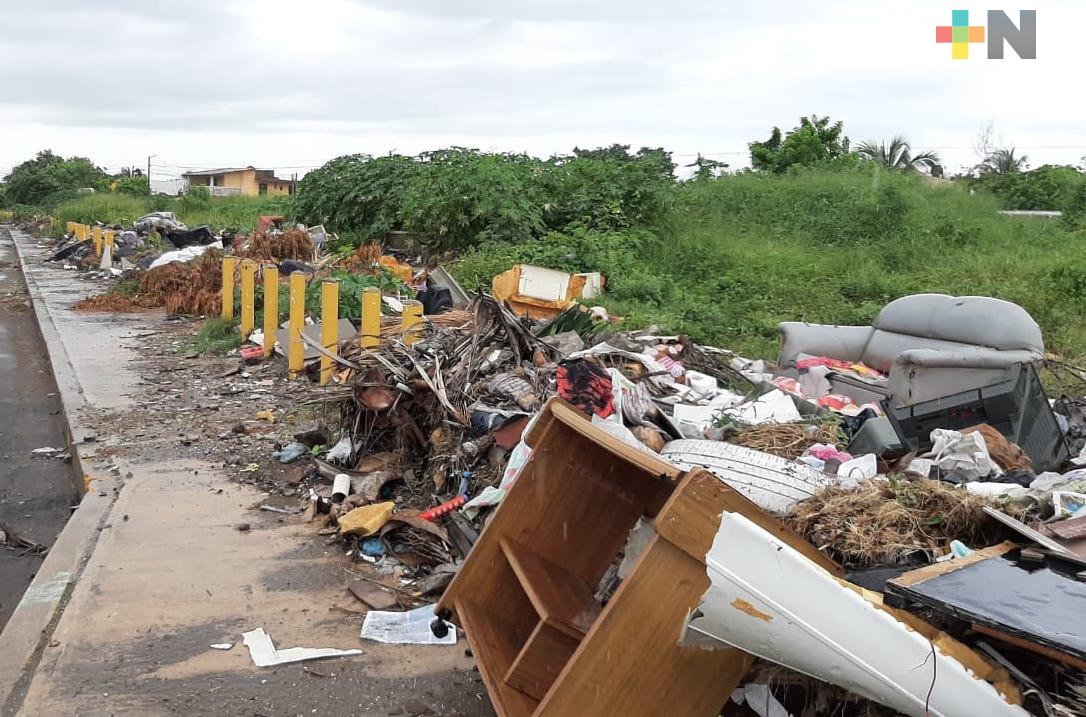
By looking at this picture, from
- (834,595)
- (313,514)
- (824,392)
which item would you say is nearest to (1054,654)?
(834,595)

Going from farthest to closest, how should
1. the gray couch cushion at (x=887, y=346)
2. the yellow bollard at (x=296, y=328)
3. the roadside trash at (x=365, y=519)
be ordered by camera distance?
1. the yellow bollard at (x=296, y=328)
2. the gray couch cushion at (x=887, y=346)
3. the roadside trash at (x=365, y=519)

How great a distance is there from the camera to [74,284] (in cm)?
1905

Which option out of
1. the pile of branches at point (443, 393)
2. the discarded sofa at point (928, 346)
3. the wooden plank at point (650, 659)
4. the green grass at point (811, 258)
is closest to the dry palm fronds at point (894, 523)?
the wooden plank at point (650, 659)

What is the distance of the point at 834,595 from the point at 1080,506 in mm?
1678

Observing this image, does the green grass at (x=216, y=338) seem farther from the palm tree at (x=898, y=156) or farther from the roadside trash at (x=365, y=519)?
the palm tree at (x=898, y=156)

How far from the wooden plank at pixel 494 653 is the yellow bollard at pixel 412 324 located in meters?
3.91

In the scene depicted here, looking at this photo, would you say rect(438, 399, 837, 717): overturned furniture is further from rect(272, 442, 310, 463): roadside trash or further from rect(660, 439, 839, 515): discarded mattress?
rect(272, 442, 310, 463): roadside trash

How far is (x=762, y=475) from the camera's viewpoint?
3818 millimetres

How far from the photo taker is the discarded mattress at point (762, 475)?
12.1 ft

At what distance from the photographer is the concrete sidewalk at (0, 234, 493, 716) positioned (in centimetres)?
360

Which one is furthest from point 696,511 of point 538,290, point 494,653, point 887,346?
point 538,290

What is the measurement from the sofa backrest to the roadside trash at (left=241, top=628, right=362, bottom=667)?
225 inches

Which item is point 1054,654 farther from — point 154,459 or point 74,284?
point 74,284

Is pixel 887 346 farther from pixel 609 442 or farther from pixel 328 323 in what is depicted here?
pixel 609 442
